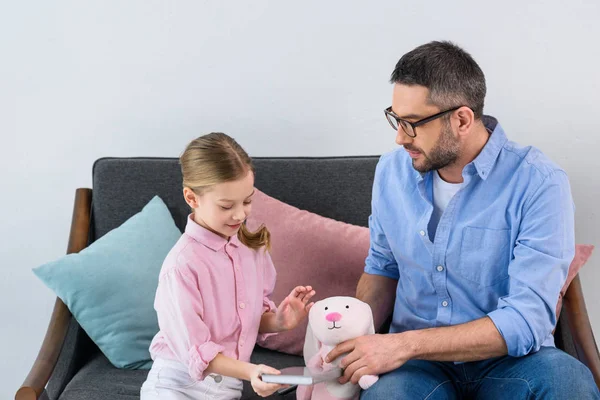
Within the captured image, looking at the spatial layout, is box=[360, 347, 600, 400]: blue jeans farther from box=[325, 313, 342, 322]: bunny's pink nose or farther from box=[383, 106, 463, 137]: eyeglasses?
box=[383, 106, 463, 137]: eyeglasses

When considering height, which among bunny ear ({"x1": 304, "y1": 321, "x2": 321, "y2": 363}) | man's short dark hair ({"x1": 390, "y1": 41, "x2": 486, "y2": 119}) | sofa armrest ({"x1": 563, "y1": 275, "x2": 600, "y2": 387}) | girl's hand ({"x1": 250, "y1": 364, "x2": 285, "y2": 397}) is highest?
man's short dark hair ({"x1": 390, "y1": 41, "x2": 486, "y2": 119})

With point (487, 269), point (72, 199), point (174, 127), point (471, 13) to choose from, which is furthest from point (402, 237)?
point (72, 199)

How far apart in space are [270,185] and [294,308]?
58 centimetres

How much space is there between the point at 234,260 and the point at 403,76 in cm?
58

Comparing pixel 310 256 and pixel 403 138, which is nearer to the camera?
pixel 403 138

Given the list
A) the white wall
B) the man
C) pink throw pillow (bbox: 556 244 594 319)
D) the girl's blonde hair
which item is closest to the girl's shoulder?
the girl's blonde hair

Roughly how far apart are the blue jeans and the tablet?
0.27 ft

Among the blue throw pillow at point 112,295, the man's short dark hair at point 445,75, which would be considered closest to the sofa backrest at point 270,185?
the blue throw pillow at point 112,295

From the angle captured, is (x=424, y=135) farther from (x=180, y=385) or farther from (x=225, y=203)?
(x=180, y=385)

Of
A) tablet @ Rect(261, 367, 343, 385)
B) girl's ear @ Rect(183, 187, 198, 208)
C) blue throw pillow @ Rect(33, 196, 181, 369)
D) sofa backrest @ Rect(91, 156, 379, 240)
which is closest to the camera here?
tablet @ Rect(261, 367, 343, 385)

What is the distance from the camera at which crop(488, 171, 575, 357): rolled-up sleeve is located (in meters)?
1.73

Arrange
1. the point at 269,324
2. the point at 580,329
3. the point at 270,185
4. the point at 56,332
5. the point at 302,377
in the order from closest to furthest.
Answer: the point at 302,377
the point at 269,324
the point at 580,329
the point at 56,332
the point at 270,185

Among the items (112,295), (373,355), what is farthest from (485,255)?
(112,295)

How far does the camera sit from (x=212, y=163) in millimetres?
1758
